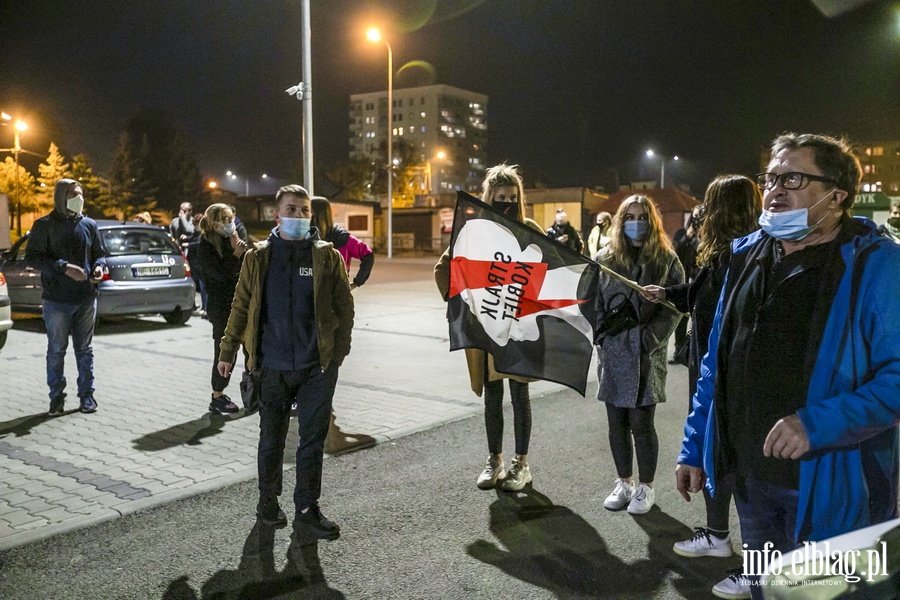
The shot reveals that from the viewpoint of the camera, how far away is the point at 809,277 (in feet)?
7.57

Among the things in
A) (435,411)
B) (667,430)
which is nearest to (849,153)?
(667,430)

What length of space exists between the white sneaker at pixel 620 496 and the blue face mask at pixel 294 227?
2.53 m

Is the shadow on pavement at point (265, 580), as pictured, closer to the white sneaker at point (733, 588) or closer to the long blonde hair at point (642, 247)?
the white sneaker at point (733, 588)

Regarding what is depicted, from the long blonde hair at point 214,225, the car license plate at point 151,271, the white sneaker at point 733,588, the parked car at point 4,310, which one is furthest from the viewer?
the car license plate at point 151,271

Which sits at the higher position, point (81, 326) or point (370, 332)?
point (81, 326)

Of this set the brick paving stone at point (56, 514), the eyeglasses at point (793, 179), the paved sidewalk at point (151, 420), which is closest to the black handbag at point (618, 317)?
the eyeglasses at point (793, 179)

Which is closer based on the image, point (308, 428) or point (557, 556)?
point (557, 556)

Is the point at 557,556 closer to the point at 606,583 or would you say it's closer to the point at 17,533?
the point at 606,583

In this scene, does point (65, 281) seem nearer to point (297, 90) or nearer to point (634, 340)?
point (634, 340)

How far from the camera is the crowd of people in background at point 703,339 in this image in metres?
2.20

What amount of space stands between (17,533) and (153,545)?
834 millimetres

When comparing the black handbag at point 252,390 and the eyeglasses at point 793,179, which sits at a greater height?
the eyeglasses at point 793,179

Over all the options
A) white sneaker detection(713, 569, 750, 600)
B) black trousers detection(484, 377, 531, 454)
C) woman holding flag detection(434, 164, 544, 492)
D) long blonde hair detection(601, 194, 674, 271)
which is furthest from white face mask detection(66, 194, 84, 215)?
white sneaker detection(713, 569, 750, 600)

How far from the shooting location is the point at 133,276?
12.4 m
